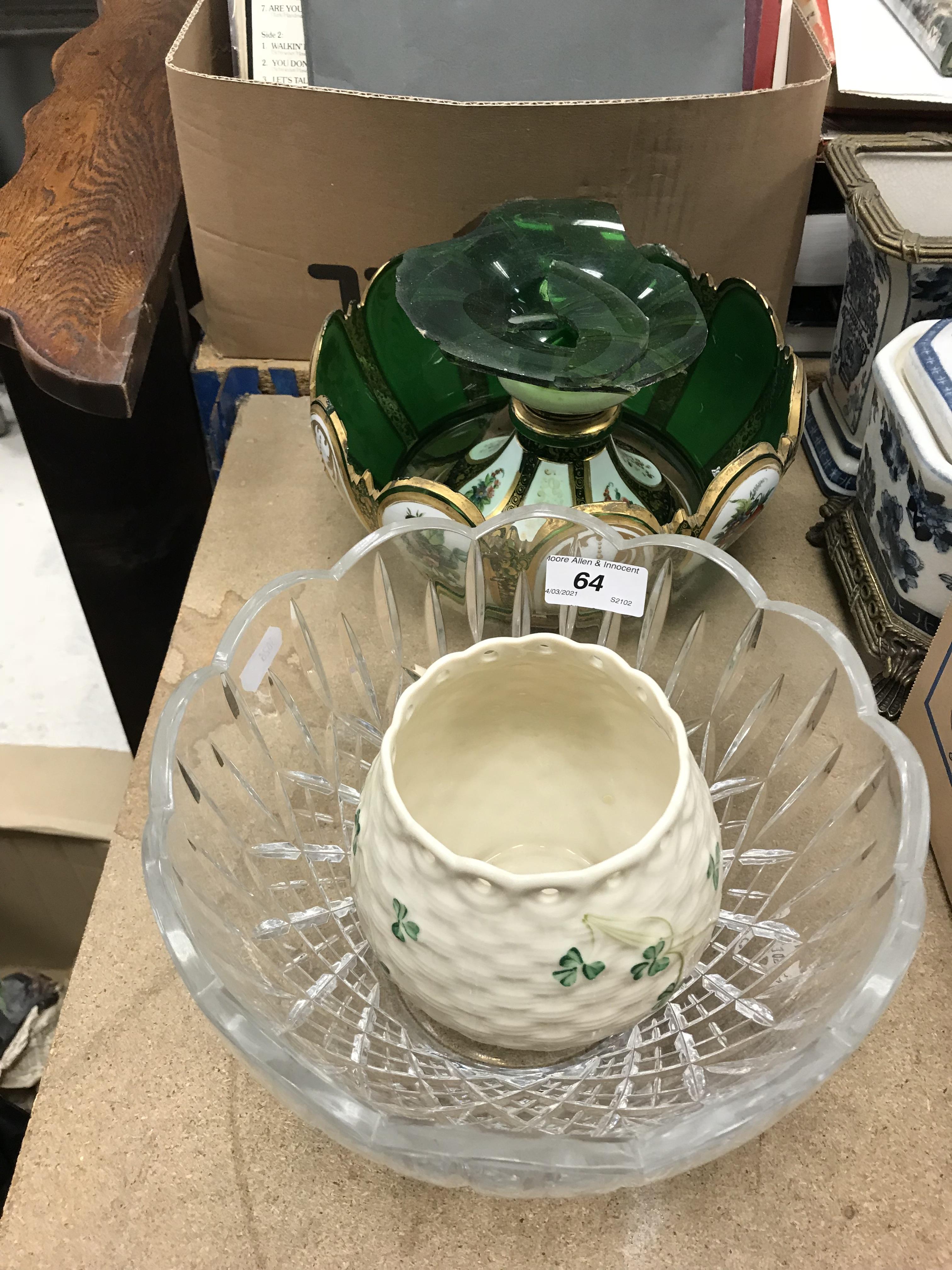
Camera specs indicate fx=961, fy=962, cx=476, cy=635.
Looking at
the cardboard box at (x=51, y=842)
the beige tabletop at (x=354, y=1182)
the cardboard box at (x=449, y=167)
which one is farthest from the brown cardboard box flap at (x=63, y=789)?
the cardboard box at (x=449, y=167)

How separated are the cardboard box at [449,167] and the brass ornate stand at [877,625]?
0.20m

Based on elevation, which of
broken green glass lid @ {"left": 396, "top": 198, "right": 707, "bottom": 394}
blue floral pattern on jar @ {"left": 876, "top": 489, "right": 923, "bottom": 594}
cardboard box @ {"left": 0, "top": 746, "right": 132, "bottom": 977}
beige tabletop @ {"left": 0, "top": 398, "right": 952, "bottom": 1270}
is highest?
broken green glass lid @ {"left": 396, "top": 198, "right": 707, "bottom": 394}

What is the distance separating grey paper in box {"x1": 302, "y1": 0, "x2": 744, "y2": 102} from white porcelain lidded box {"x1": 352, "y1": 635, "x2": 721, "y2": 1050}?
18.9 inches

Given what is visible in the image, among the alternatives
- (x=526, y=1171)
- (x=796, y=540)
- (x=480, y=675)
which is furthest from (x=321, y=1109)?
(x=796, y=540)

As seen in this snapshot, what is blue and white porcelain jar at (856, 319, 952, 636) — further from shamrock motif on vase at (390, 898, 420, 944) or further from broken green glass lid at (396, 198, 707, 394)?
shamrock motif on vase at (390, 898, 420, 944)

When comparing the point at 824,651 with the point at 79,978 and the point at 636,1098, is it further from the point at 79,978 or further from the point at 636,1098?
the point at 79,978

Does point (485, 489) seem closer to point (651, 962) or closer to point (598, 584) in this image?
point (598, 584)

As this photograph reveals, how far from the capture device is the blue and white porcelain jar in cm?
48

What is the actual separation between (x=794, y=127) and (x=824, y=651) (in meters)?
0.36

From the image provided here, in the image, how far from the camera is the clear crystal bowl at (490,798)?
0.30 metres

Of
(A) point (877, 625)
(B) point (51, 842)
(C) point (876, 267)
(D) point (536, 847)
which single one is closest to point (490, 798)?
(D) point (536, 847)

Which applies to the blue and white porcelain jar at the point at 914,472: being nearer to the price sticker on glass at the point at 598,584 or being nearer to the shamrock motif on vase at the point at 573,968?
the price sticker on glass at the point at 598,584

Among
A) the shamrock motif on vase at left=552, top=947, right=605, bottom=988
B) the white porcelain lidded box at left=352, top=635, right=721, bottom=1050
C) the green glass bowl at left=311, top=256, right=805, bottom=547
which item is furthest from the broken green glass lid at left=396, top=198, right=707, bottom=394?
the shamrock motif on vase at left=552, top=947, right=605, bottom=988

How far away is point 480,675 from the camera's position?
15.1 inches
